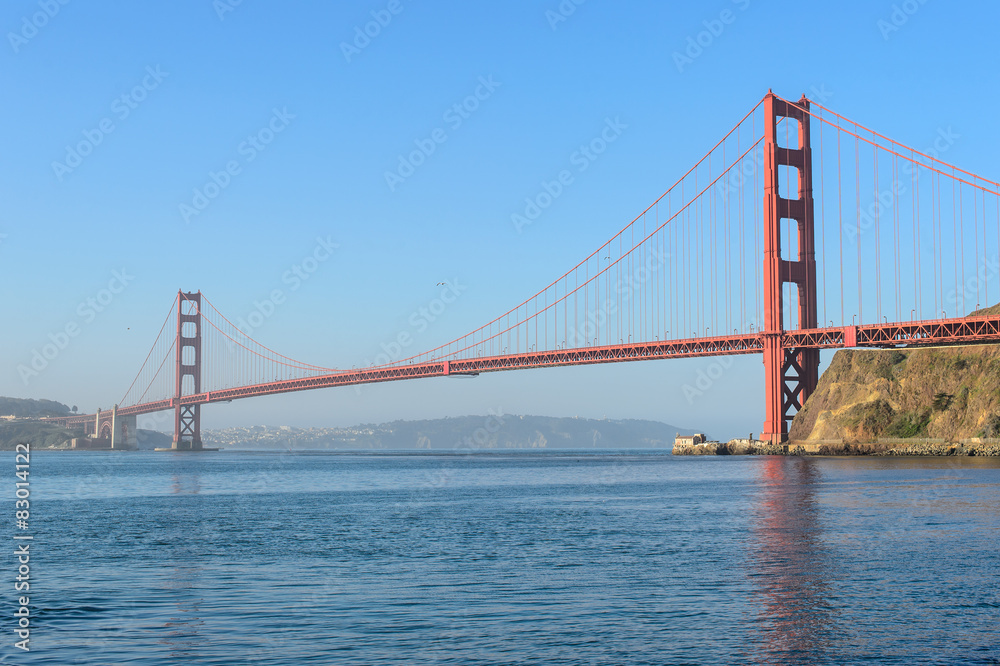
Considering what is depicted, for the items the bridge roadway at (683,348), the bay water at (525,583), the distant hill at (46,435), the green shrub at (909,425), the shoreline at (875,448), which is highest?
the bridge roadway at (683,348)

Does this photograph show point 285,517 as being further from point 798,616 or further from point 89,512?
point 798,616

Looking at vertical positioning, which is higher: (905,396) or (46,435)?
(905,396)

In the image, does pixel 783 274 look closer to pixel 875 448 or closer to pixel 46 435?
pixel 875 448

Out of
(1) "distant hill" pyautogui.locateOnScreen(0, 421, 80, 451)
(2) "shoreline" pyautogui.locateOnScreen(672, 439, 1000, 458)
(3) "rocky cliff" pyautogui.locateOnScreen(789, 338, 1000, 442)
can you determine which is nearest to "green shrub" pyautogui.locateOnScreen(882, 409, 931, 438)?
(3) "rocky cliff" pyautogui.locateOnScreen(789, 338, 1000, 442)

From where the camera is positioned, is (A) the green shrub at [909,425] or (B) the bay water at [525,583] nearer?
(B) the bay water at [525,583]

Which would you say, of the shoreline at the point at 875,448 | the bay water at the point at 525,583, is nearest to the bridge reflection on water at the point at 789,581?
the bay water at the point at 525,583

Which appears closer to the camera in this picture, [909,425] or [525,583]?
[525,583]

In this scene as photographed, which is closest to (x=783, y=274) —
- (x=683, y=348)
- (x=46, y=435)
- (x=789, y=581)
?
(x=683, y=348)

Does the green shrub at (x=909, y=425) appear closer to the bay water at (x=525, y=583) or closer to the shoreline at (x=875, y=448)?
the shoreline at (x=875, y=448)

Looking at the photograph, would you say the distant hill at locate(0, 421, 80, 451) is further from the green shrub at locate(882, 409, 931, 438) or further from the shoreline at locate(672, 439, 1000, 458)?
the green shrub at locate(882, 409, 931, 438)
